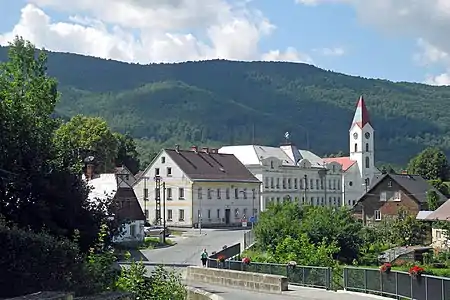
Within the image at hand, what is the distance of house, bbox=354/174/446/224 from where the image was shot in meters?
81.5

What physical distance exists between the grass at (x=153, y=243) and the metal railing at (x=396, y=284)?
32.7 metres

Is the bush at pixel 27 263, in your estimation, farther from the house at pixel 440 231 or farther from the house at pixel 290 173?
the house at pixel 290 173

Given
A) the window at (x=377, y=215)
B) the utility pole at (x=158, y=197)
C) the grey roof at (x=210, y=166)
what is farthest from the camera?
the grey roof at (x=210, y=166)

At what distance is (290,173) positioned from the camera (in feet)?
361

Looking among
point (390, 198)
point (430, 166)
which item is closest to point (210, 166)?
point (390, 198)

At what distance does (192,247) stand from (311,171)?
57132mm

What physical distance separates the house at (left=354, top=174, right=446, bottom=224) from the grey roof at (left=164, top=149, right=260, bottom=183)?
17.0 metres

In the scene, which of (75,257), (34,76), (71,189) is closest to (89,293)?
(75,257)

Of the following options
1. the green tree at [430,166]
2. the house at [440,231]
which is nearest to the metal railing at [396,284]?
the house at [440,231]

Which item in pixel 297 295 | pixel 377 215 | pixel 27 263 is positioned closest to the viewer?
pixel 27 263

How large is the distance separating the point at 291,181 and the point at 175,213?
27.4 m

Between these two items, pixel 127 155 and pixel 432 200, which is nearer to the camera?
pixel 432 200

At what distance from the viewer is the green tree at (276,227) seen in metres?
45.0

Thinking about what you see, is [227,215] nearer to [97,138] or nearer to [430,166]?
[97,138]
